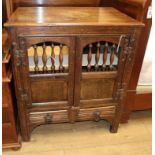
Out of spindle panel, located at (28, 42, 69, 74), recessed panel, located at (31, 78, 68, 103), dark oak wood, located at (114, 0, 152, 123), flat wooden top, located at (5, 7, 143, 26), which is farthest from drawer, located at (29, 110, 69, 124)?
flat wooden top, located at (5, 7, 143, 26)

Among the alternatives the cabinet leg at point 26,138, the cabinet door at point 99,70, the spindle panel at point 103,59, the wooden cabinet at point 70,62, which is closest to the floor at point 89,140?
the cabinet leg at point 26,138

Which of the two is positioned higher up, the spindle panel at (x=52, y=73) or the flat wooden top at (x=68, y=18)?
the flat wooden top at (x=68, y=18)

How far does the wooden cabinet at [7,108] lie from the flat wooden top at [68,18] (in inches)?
8.1

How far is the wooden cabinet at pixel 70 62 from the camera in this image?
1.24 meters

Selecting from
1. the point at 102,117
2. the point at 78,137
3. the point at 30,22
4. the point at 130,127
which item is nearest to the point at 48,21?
the point at 30,22

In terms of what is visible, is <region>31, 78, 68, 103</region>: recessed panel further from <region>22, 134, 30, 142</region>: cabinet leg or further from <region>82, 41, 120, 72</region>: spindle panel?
<region>22, 134, 30, 142</region>: cabinet leg

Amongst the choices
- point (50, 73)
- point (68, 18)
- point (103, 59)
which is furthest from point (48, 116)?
point (68, 18)

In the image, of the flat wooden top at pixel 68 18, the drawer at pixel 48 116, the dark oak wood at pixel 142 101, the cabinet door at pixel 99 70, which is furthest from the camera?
the dark oak wood at pixel 142 101

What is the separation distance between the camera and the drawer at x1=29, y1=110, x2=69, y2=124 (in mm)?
1533

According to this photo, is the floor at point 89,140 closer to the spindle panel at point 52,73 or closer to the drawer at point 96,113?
the drawer at point 96,113

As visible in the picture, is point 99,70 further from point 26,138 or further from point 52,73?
point 26,138

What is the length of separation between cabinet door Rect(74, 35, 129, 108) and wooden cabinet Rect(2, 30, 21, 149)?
0.45 meters

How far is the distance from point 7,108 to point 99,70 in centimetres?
68

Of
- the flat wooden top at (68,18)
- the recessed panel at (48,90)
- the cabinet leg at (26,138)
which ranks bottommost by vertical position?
the cabinet leg at (26,138)
